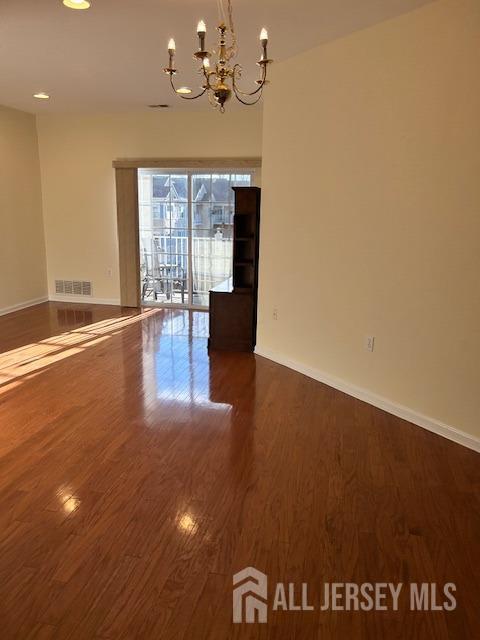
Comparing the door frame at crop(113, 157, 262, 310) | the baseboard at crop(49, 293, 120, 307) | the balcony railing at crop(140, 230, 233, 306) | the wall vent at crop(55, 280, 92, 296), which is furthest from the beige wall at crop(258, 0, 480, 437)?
the wall vent at crop(55, 280, 92, 296)

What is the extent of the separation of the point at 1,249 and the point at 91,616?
591cm

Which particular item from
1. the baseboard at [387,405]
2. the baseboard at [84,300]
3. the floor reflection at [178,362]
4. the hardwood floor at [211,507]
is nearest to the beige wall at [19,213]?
the baseboard at [84,300]

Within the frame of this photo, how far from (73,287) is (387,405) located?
5567 millimetres

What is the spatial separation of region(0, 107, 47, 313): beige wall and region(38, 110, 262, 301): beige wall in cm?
18

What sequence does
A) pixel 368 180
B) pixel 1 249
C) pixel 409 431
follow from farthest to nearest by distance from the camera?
pixel 1 249 < pixel 368 180 < pixel 409 431

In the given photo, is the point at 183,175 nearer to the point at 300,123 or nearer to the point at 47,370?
the point at 300,123

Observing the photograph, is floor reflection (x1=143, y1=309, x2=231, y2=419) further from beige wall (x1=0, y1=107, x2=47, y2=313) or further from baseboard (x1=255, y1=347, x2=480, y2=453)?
beige wall (x1=0, y1=107, x2=47, y2=313)

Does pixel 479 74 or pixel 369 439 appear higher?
pixel 479 74

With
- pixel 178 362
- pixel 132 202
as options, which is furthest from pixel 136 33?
pixel 132 202

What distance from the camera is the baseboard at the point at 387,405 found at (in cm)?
316

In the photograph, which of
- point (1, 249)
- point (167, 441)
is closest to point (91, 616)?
point (167, 441)

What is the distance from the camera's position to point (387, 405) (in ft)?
12.0

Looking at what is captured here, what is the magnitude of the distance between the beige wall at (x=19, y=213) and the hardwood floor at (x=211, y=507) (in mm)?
3202

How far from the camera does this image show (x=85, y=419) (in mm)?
3441
